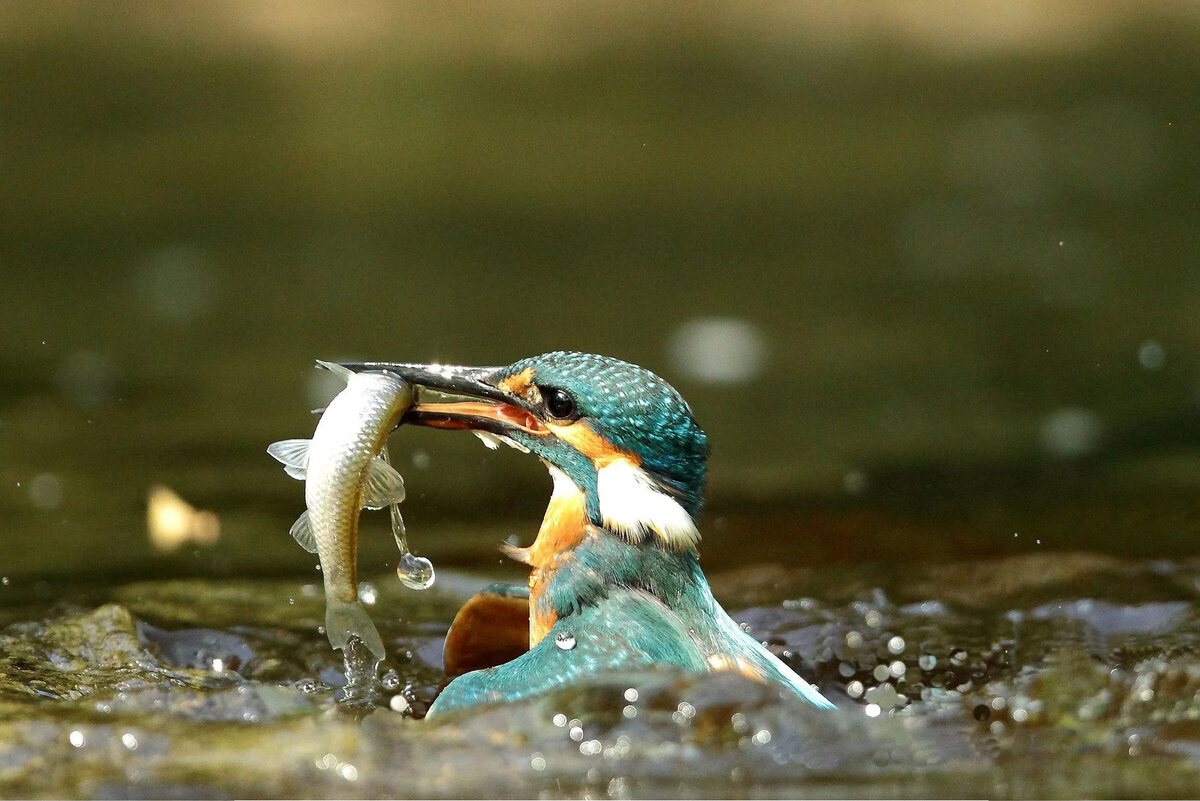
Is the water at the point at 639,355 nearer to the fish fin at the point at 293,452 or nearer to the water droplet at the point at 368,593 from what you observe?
the water droplet at the point at 368,593

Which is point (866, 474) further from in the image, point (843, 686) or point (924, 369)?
point (843, 686)

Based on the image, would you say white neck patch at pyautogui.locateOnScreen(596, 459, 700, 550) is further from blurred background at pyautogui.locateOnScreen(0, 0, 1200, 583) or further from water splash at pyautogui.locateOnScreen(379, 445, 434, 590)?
blurred background at pyautogui.locateOnScreen(0, 0, 1200, 583)

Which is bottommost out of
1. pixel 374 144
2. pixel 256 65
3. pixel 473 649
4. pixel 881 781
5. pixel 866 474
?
pixel 881 781

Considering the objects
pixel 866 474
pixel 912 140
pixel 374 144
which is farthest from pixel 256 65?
pixel 866 474

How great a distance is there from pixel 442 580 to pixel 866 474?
2240mm

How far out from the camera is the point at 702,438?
4008 mm

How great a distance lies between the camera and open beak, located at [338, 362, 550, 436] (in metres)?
4.02

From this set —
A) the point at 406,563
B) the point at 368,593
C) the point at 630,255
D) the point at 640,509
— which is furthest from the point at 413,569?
the point at 630,255

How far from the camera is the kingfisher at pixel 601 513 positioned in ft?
12.1

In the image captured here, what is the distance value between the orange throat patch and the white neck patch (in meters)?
0.10

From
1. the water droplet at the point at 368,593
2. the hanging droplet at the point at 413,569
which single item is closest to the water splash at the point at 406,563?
the hanging droplet at the point at 413,569

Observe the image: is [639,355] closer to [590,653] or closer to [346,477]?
[346,477]

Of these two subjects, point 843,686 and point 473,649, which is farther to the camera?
point 843,686

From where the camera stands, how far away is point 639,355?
8203 millimetres
